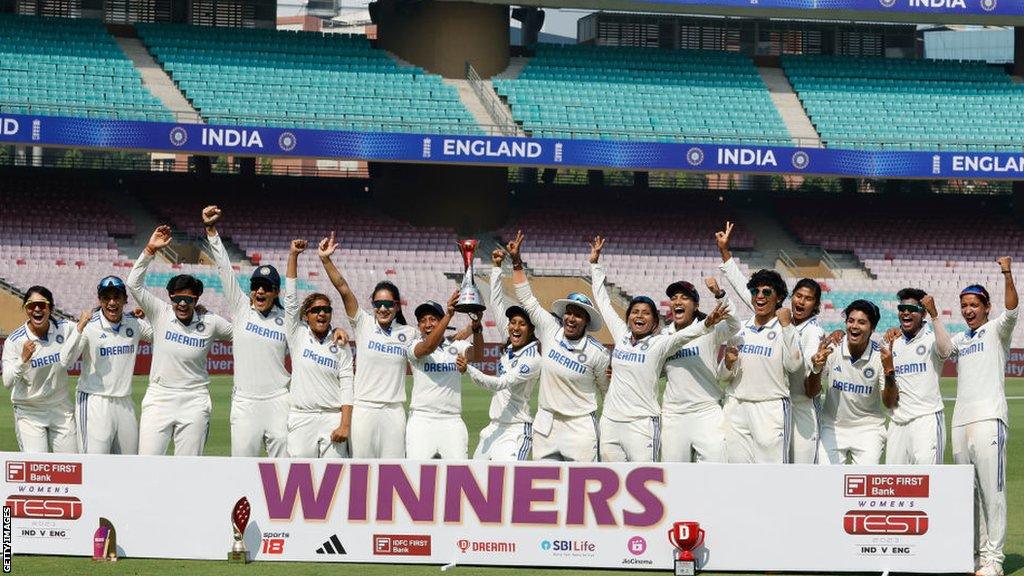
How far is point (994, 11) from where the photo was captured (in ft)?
130

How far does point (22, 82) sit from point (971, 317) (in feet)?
98.9

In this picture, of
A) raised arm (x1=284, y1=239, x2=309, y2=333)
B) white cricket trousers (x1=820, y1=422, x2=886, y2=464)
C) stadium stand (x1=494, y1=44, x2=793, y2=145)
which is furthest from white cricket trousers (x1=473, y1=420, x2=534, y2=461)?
stadium stand (x1=494, y1=44, x2=793, y2=145)

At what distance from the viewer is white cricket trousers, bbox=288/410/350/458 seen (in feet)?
38.2

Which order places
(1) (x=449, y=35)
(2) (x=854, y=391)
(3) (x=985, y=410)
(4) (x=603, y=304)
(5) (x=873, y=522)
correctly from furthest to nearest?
1. (1) (x=449, y=35)
2. (4) (x=603, y=304)
3. (2) (x=854, y=391)
4. (3) (x=985, y=410)
5. (5) (x=873, y=522)

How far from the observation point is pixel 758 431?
1150 cm

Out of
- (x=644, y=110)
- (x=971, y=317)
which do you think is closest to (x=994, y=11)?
(x=644, y=110)

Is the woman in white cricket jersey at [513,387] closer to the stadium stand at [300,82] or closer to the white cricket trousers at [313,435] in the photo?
the white cricket trousers at [313,435]

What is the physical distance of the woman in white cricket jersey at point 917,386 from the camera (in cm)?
1095

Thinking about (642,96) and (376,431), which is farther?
(642,96)

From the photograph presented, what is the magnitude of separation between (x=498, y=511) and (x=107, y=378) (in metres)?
3.36

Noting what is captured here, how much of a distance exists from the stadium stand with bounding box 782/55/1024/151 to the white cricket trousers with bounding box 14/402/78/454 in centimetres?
3123

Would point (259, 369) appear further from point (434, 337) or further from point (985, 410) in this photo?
point (985, 410)

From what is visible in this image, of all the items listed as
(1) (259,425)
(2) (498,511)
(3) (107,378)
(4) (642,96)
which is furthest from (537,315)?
(4) (642,96)

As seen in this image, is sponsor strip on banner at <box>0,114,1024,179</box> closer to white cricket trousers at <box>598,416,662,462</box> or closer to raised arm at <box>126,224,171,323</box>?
raised arm at <box>126,224,171,323</box>
